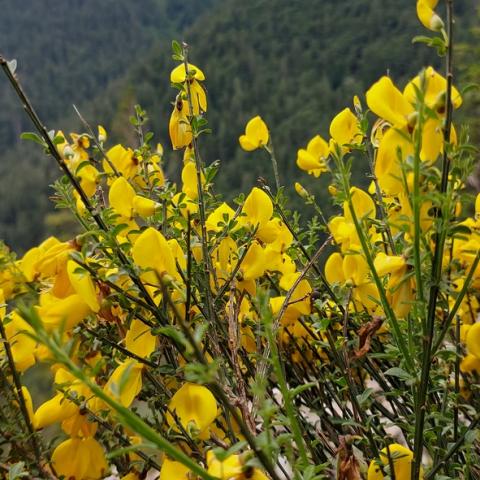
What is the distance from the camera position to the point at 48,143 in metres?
0.56

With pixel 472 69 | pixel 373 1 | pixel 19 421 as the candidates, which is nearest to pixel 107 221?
pixel 19 421

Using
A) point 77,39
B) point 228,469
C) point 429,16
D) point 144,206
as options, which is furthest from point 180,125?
point 77,39

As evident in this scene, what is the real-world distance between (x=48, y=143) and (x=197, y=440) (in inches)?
11.9

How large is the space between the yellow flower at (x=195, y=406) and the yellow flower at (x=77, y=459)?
234mm

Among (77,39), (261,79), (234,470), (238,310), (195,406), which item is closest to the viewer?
(234,470)

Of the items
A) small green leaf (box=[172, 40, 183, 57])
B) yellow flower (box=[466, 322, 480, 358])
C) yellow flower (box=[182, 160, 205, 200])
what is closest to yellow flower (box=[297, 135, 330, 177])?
yellow flower (box=[182, 160, 205, 200])

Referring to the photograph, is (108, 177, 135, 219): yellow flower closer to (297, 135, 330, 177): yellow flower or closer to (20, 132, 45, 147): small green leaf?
(20, 132, 45, 147): small green leaf

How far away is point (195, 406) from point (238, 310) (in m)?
0.14

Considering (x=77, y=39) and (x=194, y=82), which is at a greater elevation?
(x=77, y=39)

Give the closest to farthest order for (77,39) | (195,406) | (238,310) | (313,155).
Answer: (195,406) → (238,310) → (313,155) → (77,39)

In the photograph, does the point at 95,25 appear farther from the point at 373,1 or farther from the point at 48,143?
the point at 48,143

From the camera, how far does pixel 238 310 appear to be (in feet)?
2.12

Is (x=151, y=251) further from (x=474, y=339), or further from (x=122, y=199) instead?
(x=474, y=339)

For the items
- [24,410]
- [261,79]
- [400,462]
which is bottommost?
[400,462]
